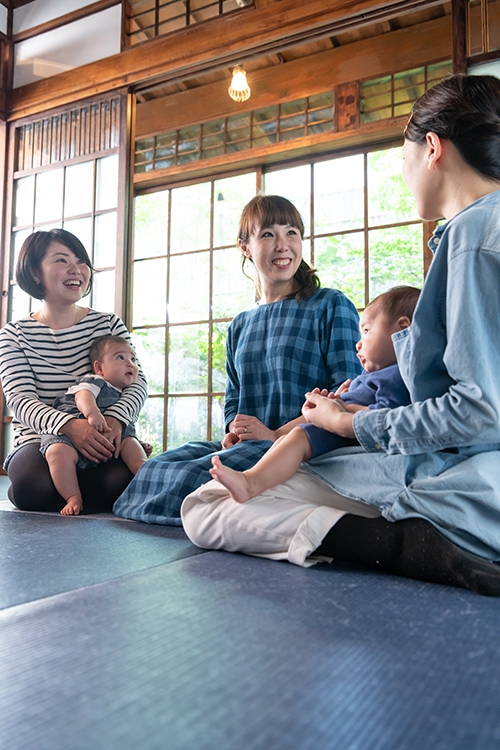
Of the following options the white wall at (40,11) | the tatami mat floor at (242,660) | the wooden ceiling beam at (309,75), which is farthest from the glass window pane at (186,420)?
the tatami mat floor at (242,660)

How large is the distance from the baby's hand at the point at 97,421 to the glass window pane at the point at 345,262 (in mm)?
2616

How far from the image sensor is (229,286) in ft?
16.0

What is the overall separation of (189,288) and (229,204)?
711mm

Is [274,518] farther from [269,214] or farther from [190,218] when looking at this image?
[190,218]

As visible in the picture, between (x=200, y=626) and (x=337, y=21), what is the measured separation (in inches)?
119

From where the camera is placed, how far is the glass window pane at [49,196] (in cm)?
412

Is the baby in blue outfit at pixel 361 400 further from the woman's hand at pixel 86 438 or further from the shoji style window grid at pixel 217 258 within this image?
the shoji style window grid at pixel 217 258

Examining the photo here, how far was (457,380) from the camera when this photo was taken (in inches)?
42.4

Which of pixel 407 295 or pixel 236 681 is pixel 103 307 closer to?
pixel 407 295

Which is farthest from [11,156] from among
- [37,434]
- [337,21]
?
[37,434]

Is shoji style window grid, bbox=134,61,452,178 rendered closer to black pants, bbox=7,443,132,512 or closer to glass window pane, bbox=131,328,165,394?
glass window pane, bbox=131,328,165,394

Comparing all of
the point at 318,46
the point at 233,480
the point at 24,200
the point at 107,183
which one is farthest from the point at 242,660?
the point at 318,46

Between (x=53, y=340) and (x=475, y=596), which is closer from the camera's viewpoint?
(x=475, y=596)

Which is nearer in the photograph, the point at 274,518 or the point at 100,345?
the point at 274,518
